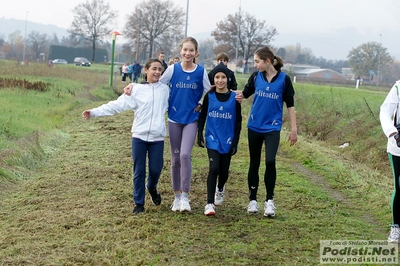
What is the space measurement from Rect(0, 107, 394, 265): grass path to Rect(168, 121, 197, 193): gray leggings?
0.39 metres

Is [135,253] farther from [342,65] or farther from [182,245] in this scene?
[342,65]

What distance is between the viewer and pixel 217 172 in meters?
6.59

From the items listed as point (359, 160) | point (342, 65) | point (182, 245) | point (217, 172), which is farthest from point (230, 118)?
point (342, 65)

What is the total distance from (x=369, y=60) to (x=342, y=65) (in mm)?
57199

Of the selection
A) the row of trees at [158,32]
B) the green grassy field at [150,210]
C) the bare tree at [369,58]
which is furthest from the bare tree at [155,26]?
the green grassy field at [150,210]

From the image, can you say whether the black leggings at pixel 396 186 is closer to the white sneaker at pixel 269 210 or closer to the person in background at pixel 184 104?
the white sneaker at pixel 269 210

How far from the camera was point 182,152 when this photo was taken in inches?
256

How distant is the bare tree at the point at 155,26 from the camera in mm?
84000

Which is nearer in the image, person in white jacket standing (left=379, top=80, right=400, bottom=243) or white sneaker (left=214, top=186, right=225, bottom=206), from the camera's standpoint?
person in white jacket standing (left=379, top=80, right=400, bottom=243)

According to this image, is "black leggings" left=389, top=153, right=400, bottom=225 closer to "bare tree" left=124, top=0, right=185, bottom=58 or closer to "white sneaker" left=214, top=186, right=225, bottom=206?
"white sneaker" left=214, top=186, right=225, bottom=206

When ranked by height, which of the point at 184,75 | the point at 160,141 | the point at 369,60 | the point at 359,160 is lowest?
the point at 359,160

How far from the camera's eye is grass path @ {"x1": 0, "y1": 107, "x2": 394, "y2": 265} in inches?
201

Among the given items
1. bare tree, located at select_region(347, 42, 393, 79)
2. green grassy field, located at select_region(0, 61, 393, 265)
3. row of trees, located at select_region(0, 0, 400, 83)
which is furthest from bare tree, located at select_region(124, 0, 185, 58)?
green grassy field, located at select_region(0, 61, 393, 265)

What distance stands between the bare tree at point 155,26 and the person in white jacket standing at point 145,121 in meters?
77.5
